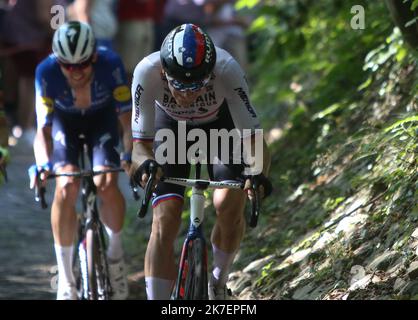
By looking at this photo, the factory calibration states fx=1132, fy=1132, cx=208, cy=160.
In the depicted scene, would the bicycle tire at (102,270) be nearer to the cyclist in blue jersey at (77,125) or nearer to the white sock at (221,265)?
the cyclist in blue jersey at (77,125)

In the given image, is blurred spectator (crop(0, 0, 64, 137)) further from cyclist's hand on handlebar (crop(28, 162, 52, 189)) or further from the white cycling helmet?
cyclist's hand on handlebar (crop(28, 162, 52, 189))

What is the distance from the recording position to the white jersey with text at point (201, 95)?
→ 702cm

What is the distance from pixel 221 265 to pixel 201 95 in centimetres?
120

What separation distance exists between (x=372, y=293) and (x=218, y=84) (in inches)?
62.7

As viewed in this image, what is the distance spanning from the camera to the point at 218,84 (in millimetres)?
7047

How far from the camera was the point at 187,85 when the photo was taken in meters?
6.59

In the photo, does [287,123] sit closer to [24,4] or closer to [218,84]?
[24,4]

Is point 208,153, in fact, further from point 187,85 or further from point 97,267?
point 97,267

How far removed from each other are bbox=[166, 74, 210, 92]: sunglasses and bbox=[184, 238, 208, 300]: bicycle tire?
92 centimetres

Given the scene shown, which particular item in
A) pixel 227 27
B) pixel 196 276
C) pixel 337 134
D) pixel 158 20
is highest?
pixel 227 27

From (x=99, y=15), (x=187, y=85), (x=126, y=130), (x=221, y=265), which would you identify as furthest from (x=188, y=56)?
(x=99, y=15)

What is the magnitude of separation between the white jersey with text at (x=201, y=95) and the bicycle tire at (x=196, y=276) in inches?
33.8

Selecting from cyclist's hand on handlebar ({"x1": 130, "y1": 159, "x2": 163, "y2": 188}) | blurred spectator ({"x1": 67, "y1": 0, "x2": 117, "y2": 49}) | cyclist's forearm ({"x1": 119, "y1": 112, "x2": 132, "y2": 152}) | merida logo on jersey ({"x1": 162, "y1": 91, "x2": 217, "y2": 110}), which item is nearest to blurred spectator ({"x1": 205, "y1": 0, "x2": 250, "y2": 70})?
blurred spectator ({"x1": 67, "y1": 0, "x2": 117, "y2": 49})

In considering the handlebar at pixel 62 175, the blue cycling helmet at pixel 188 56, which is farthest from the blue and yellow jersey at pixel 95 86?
the blue cycling helmet at pixel 188 56
